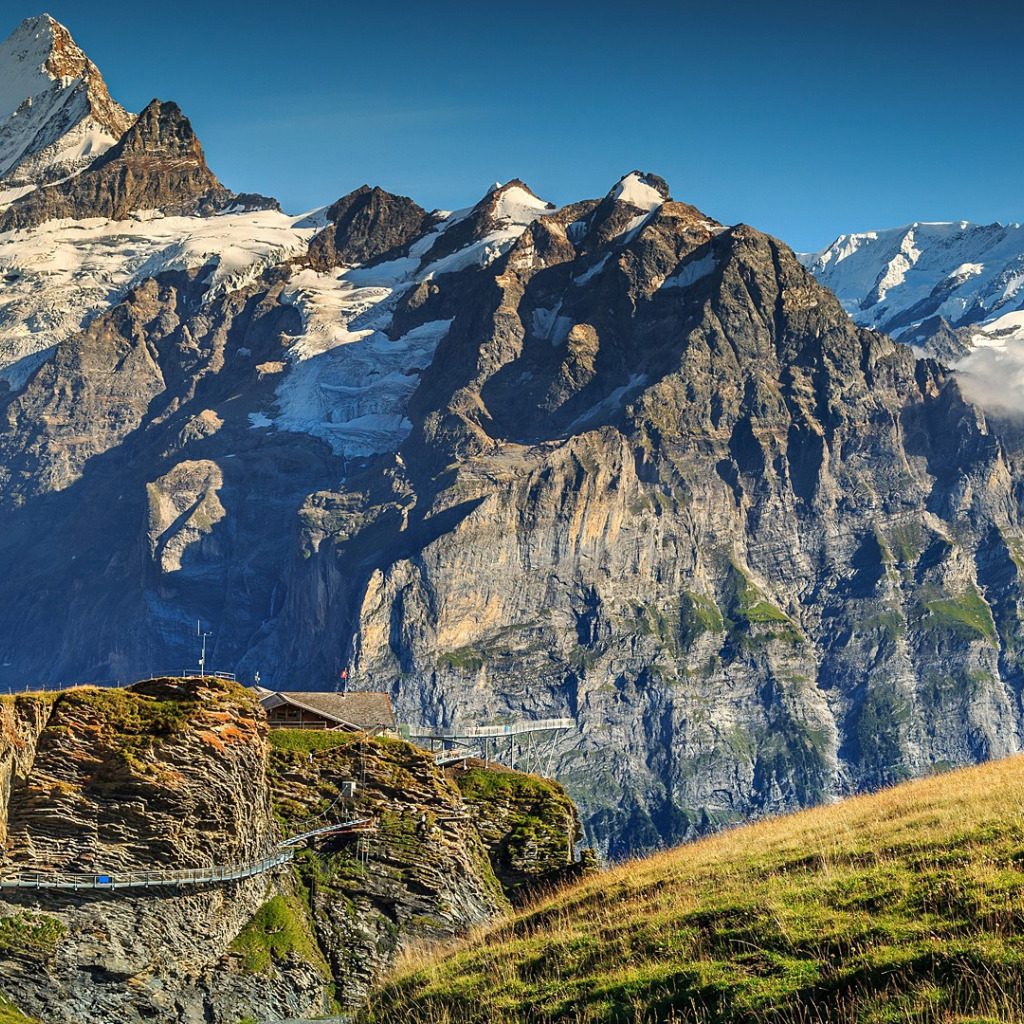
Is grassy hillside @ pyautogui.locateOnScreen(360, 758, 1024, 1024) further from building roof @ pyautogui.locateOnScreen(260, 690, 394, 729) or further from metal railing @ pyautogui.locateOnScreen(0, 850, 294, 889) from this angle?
building roof @ pyautogui.locateOnScreen(260, 690, 394, 729)

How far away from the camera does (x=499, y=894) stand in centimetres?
8325

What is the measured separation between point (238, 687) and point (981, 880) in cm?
4619

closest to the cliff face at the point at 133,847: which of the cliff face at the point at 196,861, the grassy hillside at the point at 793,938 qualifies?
the cliff face at the point at 196,861

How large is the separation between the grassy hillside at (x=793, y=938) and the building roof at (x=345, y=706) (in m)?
45.9

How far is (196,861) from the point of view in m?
65.2

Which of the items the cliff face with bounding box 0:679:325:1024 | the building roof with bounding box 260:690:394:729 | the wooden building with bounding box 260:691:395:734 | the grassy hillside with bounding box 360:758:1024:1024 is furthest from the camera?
the building roof with bounding box 260:690:394:729

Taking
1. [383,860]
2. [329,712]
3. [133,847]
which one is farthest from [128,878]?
[329,712]

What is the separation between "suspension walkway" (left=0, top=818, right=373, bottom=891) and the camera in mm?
59750

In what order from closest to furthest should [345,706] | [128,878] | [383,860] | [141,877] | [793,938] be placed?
[793,938], [128,878], [141,877], [383,860], [345,706]

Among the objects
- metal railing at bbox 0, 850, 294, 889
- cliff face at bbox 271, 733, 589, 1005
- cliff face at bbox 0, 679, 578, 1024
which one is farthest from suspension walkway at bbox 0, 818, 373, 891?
cliff face at bbox 271, 733, 589, 1005

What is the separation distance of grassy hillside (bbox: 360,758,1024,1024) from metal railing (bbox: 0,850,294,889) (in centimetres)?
2106

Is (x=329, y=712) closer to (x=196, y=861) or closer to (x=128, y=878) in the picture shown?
(x=196, y=861)

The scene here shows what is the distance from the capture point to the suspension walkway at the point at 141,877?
5975cm

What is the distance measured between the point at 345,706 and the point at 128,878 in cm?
3498
